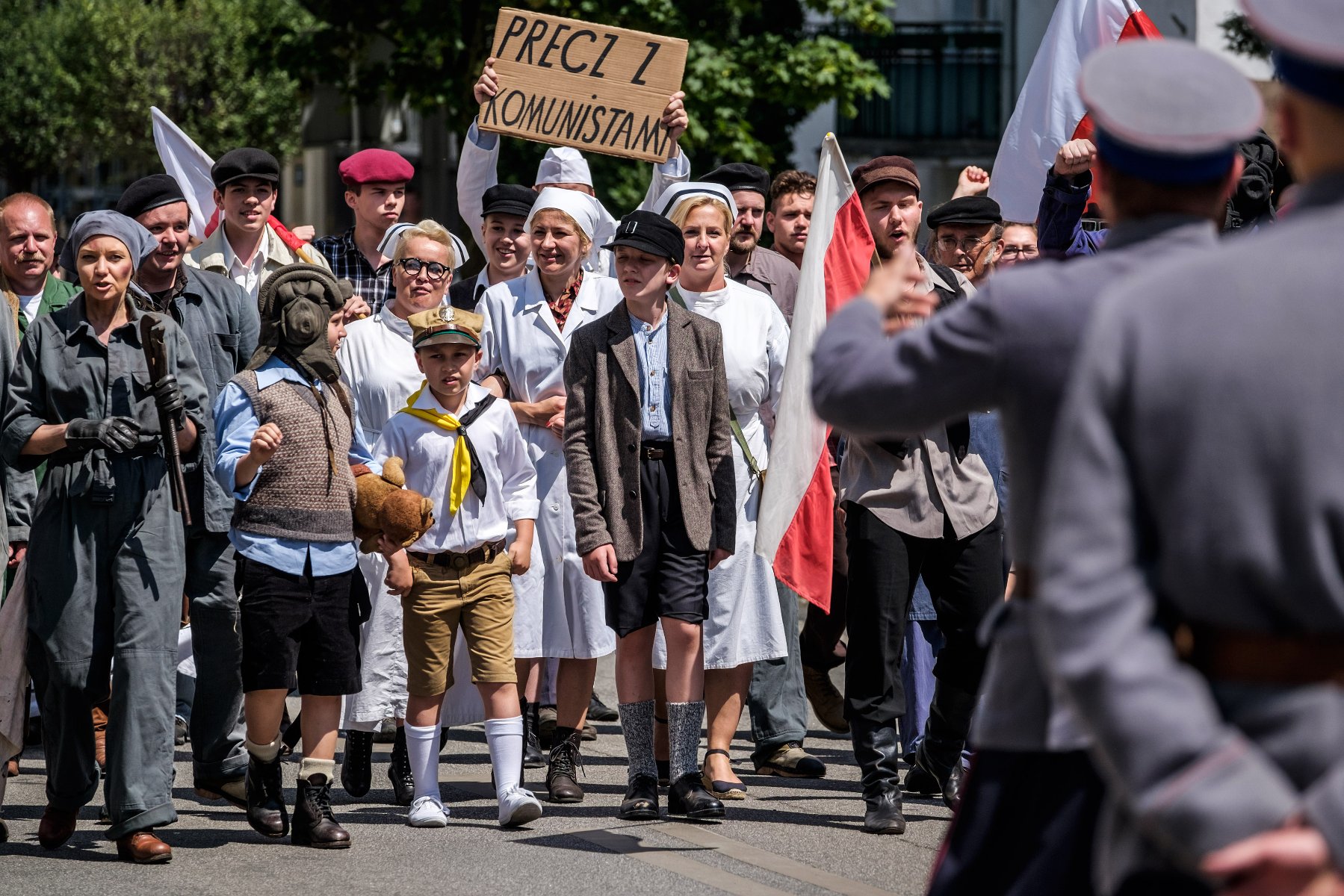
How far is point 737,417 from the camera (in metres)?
7.92

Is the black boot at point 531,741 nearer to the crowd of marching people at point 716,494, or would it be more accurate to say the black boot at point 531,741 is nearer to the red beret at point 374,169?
the crowd of marching people at point 716,494

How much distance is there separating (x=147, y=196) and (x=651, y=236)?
82.0 inches

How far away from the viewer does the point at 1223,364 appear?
2.21m

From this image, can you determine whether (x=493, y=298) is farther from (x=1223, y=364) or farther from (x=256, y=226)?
(x=1223, y=364)

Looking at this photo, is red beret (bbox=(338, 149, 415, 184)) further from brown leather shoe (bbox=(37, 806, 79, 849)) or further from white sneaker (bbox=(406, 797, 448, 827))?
brown leather shoe (bbox=(37, 806, 79, 849))

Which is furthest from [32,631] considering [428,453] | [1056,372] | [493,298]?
[1056,372]

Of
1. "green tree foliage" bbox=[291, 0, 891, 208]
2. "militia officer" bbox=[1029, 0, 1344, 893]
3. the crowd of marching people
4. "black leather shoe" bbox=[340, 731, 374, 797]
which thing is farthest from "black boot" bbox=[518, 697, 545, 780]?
"green tree foliage" bbox=[291, 0, 891, 208]

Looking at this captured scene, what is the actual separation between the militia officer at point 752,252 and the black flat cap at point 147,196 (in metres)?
2.48

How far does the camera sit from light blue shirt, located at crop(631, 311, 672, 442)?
279 inches

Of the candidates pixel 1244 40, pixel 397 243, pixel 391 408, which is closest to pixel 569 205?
pixel 397 243

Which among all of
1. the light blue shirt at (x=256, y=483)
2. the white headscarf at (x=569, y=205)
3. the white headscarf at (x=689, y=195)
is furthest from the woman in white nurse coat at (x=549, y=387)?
the light blue shirt at (x=256, y=483)

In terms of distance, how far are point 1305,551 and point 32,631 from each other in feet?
16.7

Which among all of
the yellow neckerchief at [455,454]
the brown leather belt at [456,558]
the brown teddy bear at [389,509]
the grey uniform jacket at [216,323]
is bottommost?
the brown leather belt at [456,558]

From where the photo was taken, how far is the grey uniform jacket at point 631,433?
22.9ft
